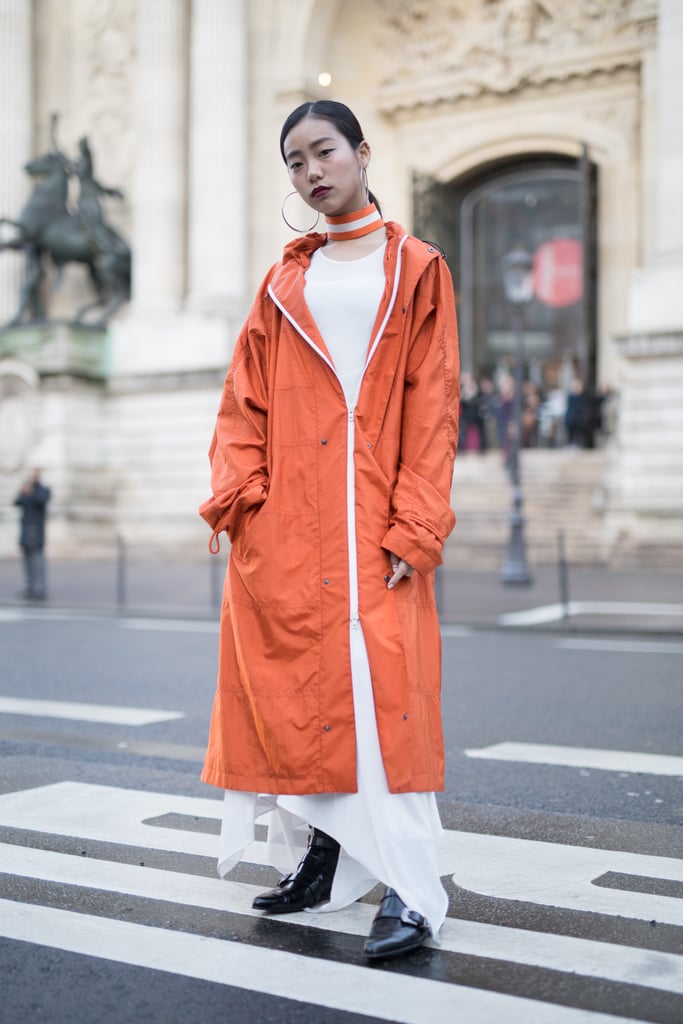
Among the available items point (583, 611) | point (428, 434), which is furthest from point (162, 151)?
point (428, 434)

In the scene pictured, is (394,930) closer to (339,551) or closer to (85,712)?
(339,551)

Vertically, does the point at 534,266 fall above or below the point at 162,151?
below

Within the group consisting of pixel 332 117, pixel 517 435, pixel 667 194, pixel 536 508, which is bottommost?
pixel 536 508

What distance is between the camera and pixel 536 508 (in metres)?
23.2

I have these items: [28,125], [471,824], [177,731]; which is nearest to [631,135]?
[28,125]

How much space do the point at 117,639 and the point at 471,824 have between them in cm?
802

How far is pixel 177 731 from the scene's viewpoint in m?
7.29

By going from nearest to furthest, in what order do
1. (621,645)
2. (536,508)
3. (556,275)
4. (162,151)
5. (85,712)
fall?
(85,712)
(621,645)
(536,508)
(162,151)
(556,275)

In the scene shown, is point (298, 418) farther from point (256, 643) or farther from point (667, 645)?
point (667, 645)

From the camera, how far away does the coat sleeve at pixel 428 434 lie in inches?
139

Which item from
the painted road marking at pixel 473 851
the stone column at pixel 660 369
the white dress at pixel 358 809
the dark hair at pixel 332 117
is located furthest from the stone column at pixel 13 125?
the white dress at pixel 358 809

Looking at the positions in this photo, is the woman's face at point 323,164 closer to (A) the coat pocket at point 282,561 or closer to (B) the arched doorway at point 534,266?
(A) the coat pocket at point 282,561

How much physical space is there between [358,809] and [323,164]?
1.70 meters

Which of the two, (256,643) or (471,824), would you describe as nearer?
(256,643)
